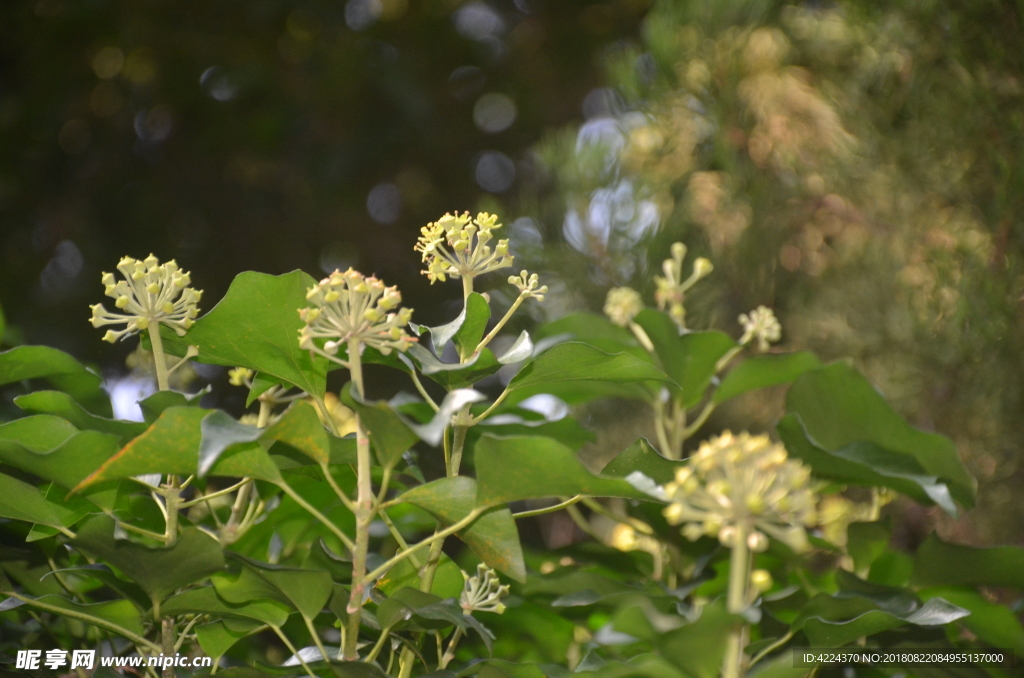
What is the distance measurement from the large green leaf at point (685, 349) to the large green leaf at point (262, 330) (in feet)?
0.73

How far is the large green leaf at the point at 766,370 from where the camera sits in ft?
1.58

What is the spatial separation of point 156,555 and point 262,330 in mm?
112

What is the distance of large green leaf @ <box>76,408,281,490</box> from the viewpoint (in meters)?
0.29

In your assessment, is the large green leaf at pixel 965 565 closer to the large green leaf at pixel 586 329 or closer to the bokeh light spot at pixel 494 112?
the large green leaf at pixel 586 329

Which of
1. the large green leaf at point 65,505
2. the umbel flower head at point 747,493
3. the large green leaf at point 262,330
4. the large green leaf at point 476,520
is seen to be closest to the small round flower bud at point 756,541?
the umbel flower head at point 747,493

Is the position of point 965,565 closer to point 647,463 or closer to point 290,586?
point 647,463

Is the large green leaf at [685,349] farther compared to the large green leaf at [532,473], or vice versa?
the large green leaf at [685,349]

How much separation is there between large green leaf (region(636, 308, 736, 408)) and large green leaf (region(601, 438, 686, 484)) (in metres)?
0.13

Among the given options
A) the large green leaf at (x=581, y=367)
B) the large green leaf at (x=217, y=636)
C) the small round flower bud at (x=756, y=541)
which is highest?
the large green leaf at (x=581, y=367)

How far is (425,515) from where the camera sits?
17.6 inches

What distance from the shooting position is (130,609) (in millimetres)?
374

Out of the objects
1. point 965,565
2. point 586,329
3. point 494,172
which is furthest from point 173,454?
point 494,172

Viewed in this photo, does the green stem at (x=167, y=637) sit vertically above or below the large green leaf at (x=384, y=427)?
below

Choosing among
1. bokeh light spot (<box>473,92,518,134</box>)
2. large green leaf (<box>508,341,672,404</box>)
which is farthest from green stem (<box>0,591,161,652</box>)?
bokeh light spot (<box>473,92,518,134</box>)
